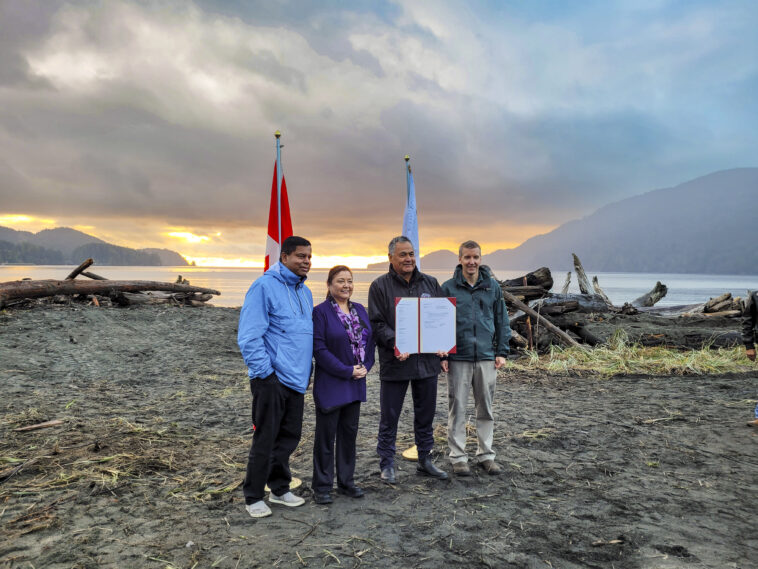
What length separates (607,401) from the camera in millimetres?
7555

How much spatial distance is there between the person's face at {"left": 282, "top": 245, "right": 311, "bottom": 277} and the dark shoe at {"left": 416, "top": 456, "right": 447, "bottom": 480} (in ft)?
7.20

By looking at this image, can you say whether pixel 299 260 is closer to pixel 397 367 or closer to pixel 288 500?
pixel 397 367

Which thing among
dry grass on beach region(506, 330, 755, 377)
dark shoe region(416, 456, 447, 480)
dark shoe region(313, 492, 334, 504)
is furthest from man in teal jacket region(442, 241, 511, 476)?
dry grass on beach region(506, 330, 755, 377)

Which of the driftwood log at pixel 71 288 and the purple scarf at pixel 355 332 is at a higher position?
the driftwood log at pixel 71 288

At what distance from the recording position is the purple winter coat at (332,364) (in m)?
3.77

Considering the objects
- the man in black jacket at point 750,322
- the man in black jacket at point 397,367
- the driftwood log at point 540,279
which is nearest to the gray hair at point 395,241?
the man in black jacket at point 397,367

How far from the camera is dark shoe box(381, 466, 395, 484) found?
4332mm

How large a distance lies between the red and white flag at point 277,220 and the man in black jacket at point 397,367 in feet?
13.3

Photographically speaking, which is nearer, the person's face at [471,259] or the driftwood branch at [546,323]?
the person's face at [471,259]

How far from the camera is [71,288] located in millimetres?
13555

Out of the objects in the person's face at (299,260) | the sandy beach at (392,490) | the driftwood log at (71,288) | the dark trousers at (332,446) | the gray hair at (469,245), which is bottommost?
the sandy beach at (392,490)

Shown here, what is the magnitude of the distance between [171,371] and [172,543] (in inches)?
277

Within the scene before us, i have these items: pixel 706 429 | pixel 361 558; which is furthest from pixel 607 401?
pixel 361 558

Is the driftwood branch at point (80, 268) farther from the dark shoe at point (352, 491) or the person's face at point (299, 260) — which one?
the dark shoe at point (352, 491)
